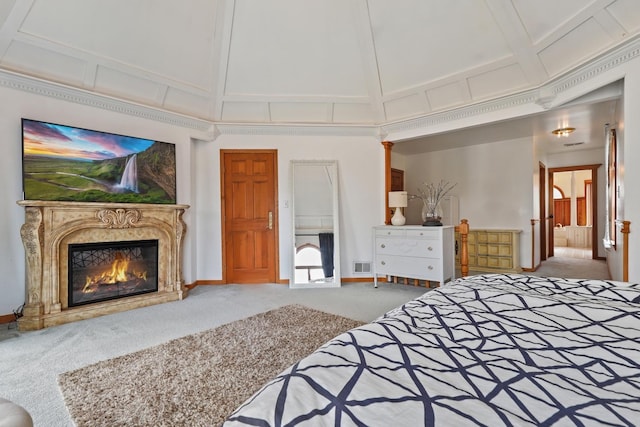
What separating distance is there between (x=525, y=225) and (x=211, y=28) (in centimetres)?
585

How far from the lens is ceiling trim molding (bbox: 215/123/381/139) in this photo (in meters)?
4.84

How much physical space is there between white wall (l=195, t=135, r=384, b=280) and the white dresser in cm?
44

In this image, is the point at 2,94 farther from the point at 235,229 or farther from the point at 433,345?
the point at 433,345

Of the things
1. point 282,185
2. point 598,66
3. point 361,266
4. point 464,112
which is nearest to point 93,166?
point 282,185

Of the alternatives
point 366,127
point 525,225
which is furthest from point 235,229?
point 525,225

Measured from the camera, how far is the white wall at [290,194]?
4832mm

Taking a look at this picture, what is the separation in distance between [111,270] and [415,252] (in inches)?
149

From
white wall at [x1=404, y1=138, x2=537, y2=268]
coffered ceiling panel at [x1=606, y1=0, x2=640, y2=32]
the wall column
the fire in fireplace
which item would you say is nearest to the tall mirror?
the wall column

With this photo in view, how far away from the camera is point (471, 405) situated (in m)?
0.64

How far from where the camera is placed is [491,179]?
595 cm

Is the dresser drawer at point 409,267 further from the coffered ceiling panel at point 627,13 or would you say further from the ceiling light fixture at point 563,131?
the ceiling light fixture at point 563,131

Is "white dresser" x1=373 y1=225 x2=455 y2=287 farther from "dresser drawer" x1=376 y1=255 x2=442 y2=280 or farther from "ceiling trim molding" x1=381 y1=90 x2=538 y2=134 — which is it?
"ceiling trim molding" x1=381 y1=90 x2=538 y2=134

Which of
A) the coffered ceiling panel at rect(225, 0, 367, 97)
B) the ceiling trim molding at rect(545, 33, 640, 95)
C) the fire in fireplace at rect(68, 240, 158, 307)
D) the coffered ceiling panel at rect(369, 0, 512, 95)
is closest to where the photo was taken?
→ the ceiling trim molding at rect(545, 33, 640, 95)

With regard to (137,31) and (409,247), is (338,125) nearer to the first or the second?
(409,247)
